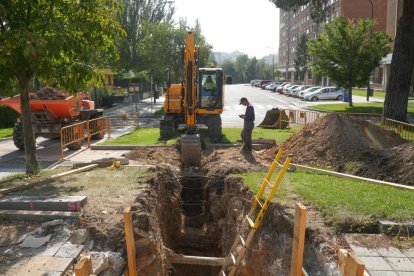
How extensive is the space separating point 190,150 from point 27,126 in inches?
186

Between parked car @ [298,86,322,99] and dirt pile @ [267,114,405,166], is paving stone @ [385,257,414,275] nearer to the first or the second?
dirt pile @ [267,114,405,166]

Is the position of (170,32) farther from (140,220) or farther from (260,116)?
(140,220)

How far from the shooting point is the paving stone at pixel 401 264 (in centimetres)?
495

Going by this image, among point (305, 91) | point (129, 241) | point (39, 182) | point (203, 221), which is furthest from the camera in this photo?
point (305, 91)

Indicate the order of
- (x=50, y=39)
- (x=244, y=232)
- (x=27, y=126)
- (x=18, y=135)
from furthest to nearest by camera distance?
(x=18, y=135)
(x=27, y=126)
(x=50, y=39)
(x=244, y=232)

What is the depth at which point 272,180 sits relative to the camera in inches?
339

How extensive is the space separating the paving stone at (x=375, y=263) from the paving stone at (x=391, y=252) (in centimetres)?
15

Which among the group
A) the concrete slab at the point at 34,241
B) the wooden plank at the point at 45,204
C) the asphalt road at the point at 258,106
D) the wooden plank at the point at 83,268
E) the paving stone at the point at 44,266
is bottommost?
the asphalt road at the point at 258,106

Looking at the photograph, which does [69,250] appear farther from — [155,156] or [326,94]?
[326,94]

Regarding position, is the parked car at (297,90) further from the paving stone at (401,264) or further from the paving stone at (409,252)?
the paving stone at (401,264)

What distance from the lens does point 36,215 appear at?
21.9ft

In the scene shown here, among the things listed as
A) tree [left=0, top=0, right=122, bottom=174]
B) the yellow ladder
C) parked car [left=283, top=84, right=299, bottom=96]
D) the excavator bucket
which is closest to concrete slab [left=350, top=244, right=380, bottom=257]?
the yellow ladder

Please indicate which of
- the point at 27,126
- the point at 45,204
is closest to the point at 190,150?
the point at 27,126

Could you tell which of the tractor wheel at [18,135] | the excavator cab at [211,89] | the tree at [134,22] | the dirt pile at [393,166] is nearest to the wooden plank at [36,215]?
the dirt pile at [393,166]
